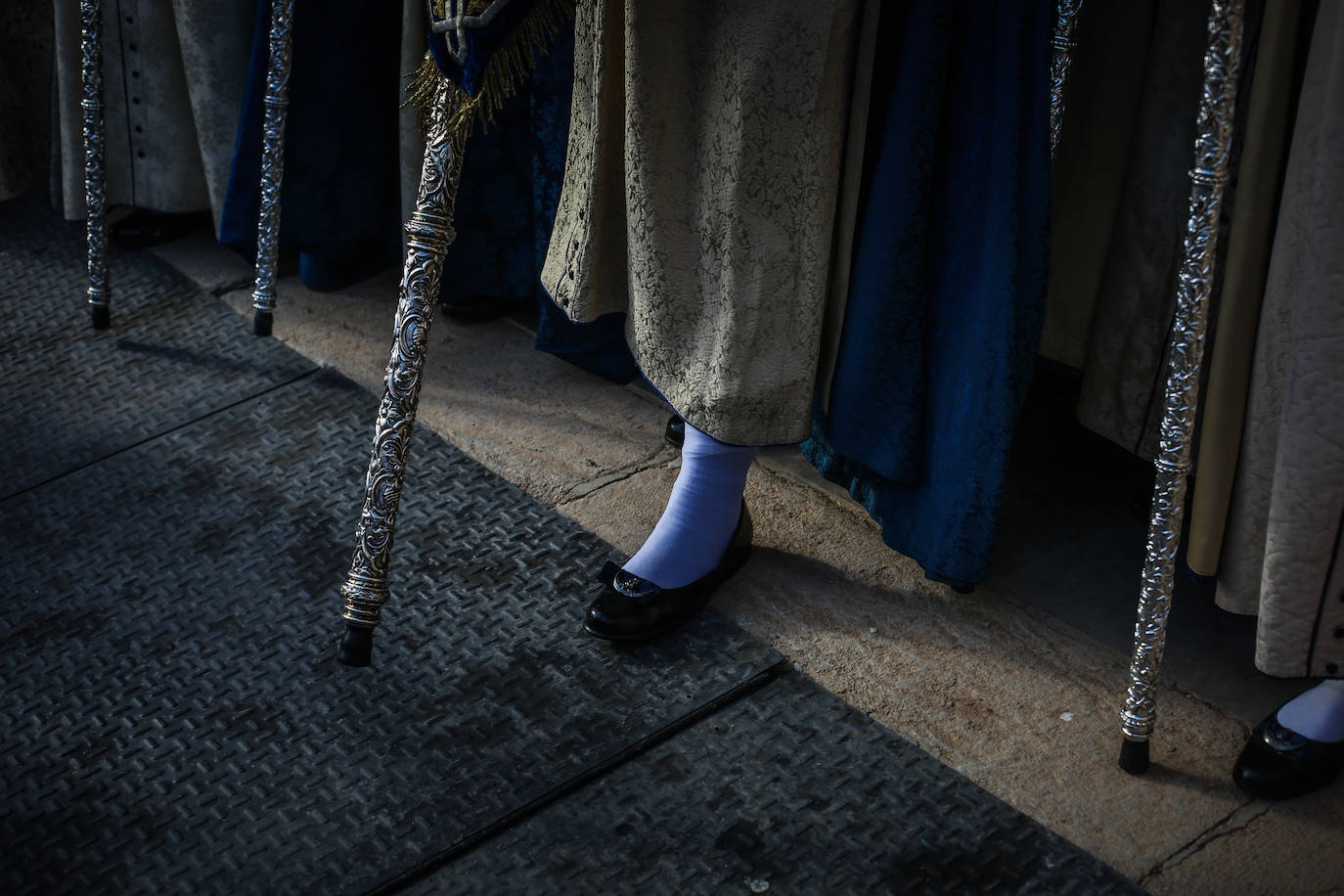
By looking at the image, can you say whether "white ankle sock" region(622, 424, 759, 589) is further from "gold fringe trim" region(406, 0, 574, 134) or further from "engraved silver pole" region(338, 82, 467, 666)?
"gold fringe trim" region(406, 0, 574, 134)

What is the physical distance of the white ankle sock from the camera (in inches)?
64.4

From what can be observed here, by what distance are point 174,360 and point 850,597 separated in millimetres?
1288

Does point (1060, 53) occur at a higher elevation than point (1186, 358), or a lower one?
higher

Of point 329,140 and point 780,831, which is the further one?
point 329,140

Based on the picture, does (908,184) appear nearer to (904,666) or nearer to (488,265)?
(904,666)

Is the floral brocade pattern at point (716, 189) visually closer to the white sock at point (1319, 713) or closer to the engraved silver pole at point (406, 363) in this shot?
the engraved silver pole at point (406, 363)

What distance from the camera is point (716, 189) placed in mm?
1458

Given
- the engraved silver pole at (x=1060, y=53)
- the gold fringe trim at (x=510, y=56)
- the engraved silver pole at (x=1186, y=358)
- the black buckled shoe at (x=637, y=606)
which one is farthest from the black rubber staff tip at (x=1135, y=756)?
the gold fringe trim at (x=510, y=56)

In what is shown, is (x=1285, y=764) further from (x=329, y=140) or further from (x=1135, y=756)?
(x=329, y=140)

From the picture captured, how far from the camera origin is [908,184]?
1472mm

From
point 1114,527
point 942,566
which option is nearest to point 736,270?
point 942,566

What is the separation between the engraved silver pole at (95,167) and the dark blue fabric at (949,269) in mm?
1410

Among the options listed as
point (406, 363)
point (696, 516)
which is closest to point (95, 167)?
point (406, 363)

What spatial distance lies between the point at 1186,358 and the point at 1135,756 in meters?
0.46
